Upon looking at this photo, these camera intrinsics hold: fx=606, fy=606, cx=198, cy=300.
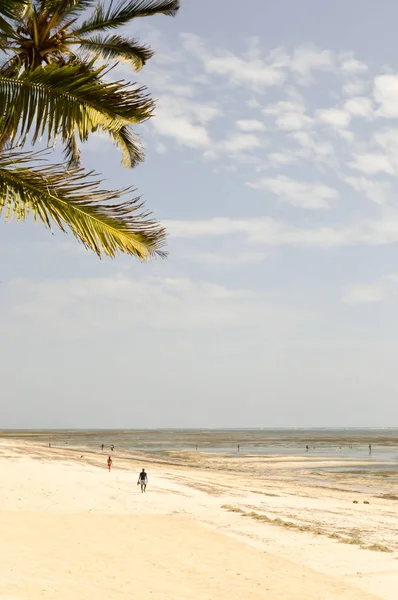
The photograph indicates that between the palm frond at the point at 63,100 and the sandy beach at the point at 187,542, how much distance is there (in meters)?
8.83

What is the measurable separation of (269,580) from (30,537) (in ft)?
24.3

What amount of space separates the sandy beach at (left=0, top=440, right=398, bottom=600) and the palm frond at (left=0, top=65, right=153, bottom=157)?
8826mm

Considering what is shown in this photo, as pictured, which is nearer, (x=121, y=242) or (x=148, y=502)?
(x=121, y=242)

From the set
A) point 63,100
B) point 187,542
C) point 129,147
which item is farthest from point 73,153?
point 187,542

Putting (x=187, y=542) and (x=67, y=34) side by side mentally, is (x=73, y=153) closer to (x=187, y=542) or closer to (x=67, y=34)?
(x=67, y=34)

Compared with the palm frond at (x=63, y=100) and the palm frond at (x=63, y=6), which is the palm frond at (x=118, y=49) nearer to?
the palm frond at (x=63, y=6)

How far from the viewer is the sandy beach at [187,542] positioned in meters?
12.6

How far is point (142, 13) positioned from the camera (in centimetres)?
717

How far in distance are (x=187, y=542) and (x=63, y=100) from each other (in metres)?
16.1

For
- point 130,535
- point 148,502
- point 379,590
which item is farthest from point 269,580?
point 148,502

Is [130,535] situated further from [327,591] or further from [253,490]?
[253,490]

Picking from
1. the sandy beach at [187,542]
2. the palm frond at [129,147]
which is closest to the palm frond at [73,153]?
the palm frond at [129,147]

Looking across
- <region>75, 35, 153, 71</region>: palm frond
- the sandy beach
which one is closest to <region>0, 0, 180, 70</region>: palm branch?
<region>75, 35, 153, 71</region>: palm frond

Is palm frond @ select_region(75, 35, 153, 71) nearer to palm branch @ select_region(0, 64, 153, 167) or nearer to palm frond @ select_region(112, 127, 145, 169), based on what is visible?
palm frond @ select_region(112, 127, 145, 169)
